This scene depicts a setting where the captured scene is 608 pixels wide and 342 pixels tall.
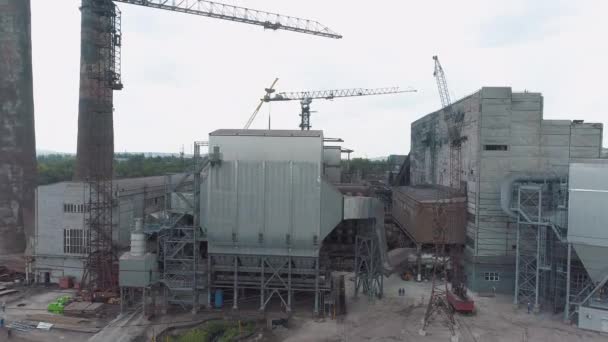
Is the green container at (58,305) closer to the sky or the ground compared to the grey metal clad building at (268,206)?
Answer: closer to the ground

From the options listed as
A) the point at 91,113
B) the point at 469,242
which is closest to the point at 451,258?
the point at 469,242

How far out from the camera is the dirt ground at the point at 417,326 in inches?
850

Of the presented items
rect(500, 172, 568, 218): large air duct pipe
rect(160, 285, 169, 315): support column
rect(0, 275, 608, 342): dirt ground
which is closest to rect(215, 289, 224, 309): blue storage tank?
rect(0, 275, 608, 342): dirt ground

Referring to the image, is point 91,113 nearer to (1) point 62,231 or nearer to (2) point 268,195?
(1) point 62,231

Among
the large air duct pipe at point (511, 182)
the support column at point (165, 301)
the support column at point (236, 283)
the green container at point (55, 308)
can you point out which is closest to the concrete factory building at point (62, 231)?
the green container at point (55, 308)

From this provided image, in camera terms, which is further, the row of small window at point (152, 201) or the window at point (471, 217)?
the row of small window at point (152, 201)

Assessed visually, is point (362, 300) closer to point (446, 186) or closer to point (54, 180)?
point (446, 186)

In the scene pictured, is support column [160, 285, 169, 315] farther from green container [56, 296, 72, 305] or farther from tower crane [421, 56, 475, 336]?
tower crane [421, 56, 475, 336]

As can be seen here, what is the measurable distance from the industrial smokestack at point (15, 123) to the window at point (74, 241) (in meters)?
10.8

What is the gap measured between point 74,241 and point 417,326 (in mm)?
24817

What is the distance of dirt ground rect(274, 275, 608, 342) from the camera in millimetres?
21594

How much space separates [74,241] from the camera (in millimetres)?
29797

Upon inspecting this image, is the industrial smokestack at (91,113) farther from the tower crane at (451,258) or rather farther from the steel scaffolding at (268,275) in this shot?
the tower crane at (451,258)

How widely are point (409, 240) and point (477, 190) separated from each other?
33.6 feet
